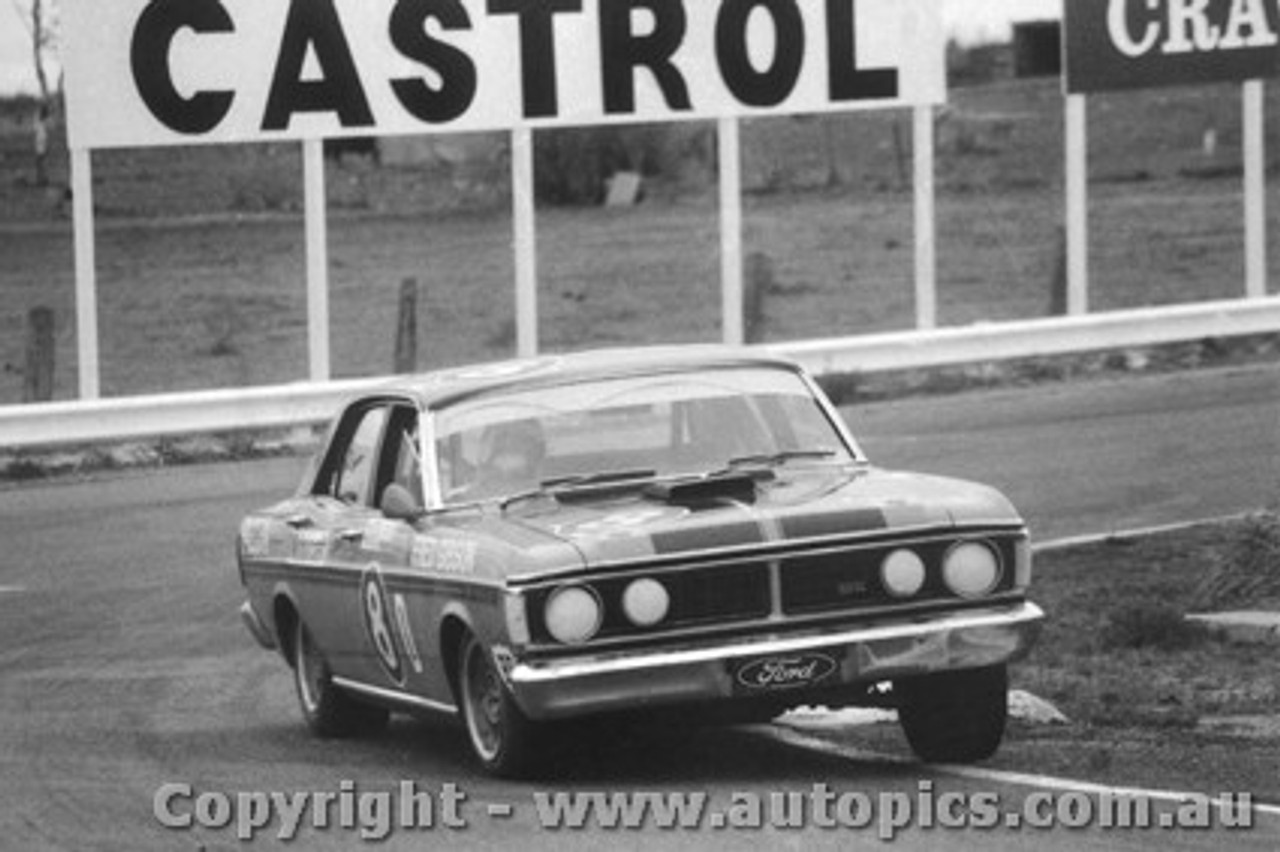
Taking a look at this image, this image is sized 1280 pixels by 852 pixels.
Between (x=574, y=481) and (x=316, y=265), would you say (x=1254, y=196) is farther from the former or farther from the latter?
(x=574, y=481)

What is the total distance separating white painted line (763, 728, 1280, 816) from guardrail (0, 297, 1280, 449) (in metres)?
12.4

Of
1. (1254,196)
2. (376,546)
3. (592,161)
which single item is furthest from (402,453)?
(592,161)

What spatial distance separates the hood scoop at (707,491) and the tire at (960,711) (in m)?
0.85

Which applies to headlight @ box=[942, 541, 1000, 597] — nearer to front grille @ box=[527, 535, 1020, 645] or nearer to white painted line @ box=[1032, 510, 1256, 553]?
front grille @ box=[527, 535, 1020, 645]

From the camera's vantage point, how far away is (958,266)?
154ft

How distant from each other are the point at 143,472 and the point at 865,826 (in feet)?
56.4

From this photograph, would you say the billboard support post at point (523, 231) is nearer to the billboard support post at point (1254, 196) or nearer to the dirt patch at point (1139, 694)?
the billboard support post at point (1254, 196)

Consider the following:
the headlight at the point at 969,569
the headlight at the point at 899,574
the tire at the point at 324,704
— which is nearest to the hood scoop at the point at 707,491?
the headlight at the point at 899,574

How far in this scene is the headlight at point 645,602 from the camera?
11.9 meters

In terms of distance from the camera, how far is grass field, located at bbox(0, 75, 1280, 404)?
39.2 meters

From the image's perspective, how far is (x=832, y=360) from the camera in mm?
31094

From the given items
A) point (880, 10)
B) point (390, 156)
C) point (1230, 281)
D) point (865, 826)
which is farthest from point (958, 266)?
point (865, 826)

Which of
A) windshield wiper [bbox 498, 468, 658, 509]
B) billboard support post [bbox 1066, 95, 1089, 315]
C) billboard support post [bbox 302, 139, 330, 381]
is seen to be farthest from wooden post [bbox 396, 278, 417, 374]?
windshield wiper [bbox 498, 468, 658, 509]

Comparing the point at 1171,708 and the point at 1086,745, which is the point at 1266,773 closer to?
the point at 1086,745
